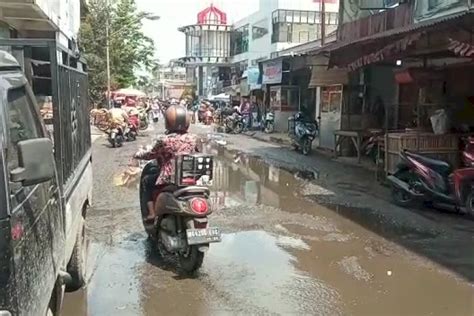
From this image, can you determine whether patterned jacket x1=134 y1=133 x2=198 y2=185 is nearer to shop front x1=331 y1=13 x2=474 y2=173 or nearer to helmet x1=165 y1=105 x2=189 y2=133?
helmet x1=165 y1=105 x2=189 y2=133

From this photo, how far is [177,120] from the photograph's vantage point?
244 inches

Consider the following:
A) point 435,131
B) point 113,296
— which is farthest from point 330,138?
point 113,296

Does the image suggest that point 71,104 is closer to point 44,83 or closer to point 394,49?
point 44,83

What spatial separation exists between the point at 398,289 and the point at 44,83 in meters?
3.70

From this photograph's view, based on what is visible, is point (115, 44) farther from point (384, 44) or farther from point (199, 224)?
point (199, 224)

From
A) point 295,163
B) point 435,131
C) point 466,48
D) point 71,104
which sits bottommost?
point 295,163

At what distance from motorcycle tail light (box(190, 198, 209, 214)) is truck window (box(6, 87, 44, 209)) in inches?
92.3

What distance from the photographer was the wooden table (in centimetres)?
1529

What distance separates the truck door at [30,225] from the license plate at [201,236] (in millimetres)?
2012

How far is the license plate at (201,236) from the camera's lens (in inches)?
223

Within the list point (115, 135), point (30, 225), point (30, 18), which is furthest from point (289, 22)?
point (30, 225)

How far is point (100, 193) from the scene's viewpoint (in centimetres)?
1061

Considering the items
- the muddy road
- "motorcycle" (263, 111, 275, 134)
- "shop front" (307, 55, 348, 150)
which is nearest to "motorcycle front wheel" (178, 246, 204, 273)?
the muddy road

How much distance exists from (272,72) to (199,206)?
72.3ft
